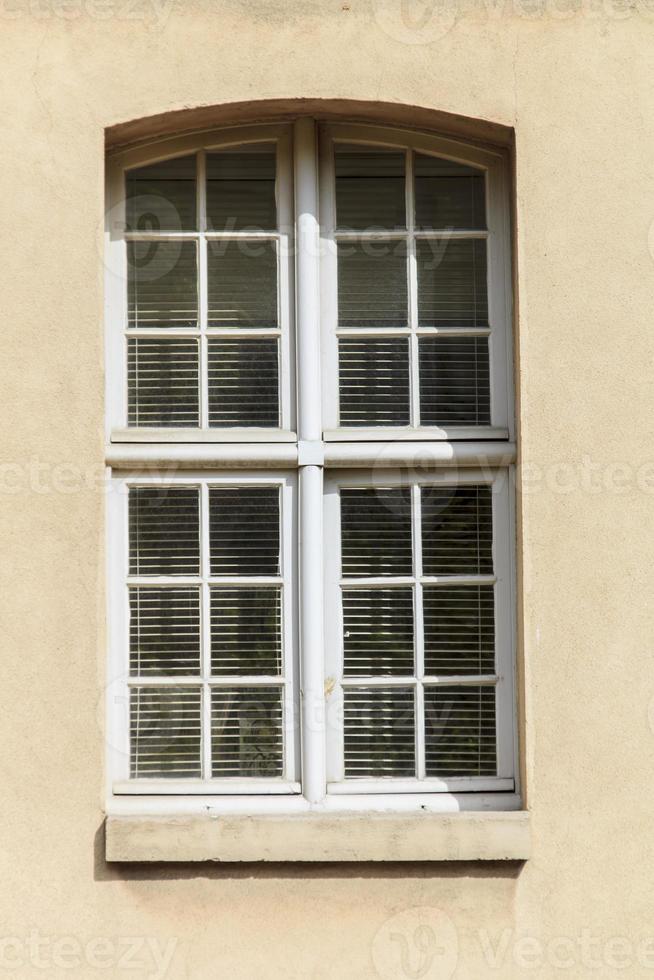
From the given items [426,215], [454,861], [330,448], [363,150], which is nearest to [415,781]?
[454,861]

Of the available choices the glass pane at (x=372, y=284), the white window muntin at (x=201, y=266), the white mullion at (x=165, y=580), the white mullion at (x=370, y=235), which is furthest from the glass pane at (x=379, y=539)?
the white mullion at (x=370, y=235)

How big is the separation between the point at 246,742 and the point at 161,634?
50 centimetres

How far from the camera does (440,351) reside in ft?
14.0

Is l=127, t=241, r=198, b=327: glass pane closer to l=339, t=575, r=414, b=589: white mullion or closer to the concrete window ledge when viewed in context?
l=339, t=575, r=414, b=589: white mullion

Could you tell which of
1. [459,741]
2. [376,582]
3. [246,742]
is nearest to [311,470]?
[376,582]

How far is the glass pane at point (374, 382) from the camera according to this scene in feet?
14.0

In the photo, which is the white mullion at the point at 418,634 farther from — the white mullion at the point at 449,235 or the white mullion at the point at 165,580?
the white mullion at the point at 449,235

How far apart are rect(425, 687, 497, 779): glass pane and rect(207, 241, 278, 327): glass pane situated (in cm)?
159

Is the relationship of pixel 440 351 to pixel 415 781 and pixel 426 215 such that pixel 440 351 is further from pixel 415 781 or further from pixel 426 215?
pixel 415 781

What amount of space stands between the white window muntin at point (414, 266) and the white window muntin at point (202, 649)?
47cm

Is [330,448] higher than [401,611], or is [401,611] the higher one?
[330,448]

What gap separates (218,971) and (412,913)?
70cm

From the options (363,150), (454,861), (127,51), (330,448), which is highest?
(127,51)

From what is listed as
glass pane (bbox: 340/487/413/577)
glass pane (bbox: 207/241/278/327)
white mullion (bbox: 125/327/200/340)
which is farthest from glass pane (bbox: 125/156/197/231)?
glass pane (bbox: 340/487/413/577)
